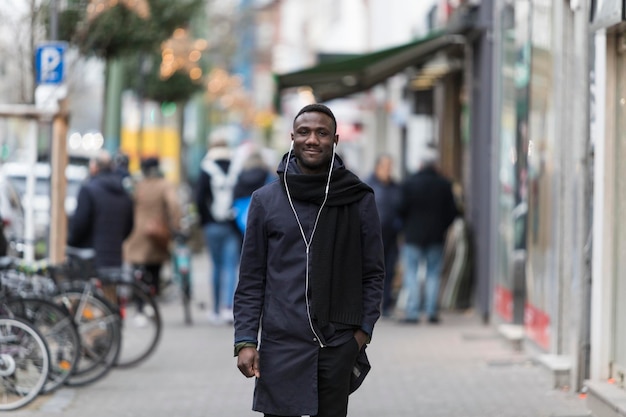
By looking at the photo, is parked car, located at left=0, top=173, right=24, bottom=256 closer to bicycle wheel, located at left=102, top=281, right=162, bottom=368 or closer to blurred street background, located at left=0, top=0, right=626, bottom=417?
blurred street background, located at left=0, top=0, right=626, bottom=417

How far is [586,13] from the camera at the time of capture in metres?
10.1

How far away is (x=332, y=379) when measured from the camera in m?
5.87

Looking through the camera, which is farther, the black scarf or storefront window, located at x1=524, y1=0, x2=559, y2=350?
storefront window, located at x1=524, y1=0, x2=559, y2=350

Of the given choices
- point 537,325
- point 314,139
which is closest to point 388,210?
point 537,325

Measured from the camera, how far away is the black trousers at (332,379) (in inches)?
231

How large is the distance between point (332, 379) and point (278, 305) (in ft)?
1.20

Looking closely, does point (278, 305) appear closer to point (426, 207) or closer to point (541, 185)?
point (541, 185)

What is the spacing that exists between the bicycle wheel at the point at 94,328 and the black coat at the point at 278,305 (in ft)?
17.7

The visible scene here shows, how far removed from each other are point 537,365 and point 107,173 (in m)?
4.52

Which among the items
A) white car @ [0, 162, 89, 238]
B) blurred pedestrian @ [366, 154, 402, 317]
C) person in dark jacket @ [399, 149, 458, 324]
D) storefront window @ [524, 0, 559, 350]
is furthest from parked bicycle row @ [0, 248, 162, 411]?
white car @ [0, 162, 89, 238]

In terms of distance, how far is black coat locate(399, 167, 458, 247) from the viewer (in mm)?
16469

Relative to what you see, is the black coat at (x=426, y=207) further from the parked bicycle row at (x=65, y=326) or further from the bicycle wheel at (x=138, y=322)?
the bicycle wheel at (x=138, y=322)

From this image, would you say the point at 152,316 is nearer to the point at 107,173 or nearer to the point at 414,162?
the point at 107,173

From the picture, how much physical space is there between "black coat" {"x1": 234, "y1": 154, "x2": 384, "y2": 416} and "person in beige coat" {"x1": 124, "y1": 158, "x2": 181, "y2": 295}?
37.0 feet
